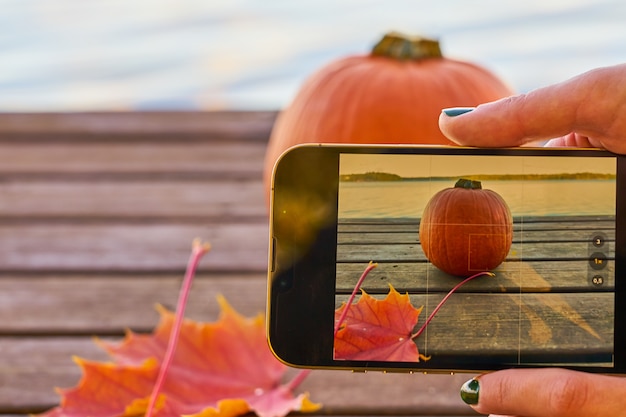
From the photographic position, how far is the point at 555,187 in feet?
1.72

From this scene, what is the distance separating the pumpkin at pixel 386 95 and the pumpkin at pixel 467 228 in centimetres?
34

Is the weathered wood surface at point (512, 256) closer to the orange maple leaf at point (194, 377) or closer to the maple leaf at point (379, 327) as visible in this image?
the maple leaf at point (379, 327)

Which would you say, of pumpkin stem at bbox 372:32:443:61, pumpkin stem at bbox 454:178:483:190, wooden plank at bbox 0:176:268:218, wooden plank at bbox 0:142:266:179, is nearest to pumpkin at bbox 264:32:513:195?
pumpkin stem at bbox 372:32:443:61

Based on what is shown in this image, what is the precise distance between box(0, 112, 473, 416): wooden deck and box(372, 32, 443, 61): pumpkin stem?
0.93 feet

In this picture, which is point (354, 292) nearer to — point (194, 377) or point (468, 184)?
point (468, 184)

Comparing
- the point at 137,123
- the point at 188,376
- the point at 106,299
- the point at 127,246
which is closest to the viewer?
the point at 188,376

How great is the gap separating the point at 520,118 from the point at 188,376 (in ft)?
1.25

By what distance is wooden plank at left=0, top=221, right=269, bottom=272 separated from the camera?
2.98ft

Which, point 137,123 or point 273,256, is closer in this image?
point 273,256

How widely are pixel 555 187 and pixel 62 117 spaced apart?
1045mm

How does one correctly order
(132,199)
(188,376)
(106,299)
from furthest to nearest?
(132,199), (106,299), (188,376)

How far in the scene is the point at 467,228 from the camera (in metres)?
0.52

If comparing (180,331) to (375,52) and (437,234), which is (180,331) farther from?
(375,52)

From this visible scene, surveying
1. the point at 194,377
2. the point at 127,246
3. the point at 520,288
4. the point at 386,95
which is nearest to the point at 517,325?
the point at 520,288
